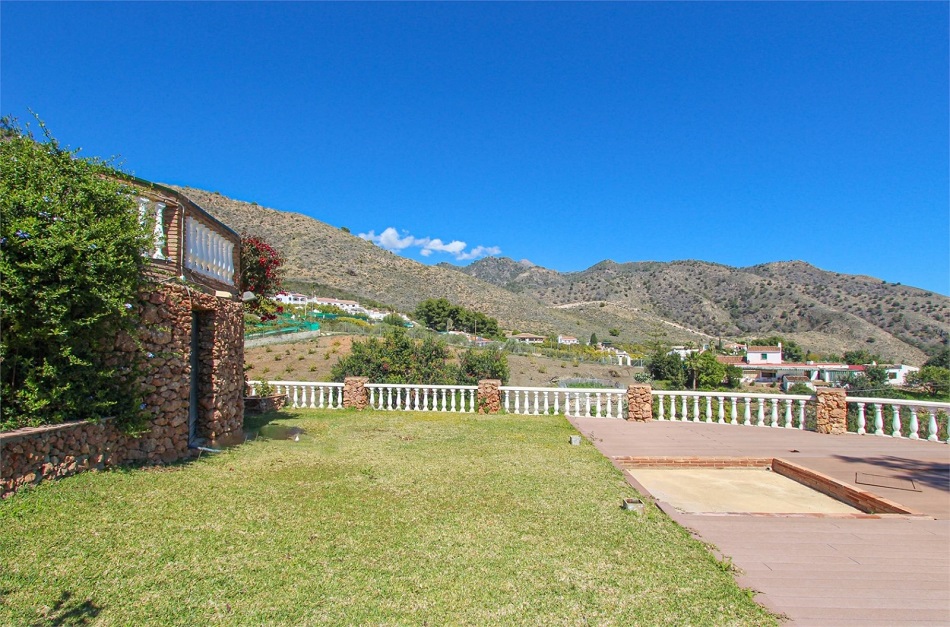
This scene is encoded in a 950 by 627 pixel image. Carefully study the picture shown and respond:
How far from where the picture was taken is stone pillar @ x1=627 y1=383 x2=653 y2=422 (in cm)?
1039

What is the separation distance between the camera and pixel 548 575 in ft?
11.3

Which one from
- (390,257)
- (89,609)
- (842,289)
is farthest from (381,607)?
(842,289)

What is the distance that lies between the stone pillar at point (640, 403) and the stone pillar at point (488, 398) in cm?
282

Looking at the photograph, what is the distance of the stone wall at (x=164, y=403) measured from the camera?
4.38 meters

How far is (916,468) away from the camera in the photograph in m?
6.66

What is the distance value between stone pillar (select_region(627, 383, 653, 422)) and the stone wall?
725cm

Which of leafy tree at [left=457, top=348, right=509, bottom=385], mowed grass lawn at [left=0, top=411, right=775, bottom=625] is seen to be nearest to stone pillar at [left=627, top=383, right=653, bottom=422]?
mowed grass lawn at [left=0, top=411, right=775, bottom=625]

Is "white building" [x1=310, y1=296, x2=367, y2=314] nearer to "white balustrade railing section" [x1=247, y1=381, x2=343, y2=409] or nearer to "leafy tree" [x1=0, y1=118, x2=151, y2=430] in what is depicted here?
"white balustrade railing section" [x1=247, y1=381, x2=343, y2=409]

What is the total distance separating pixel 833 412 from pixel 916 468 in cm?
261

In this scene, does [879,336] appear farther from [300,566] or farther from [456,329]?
[300,566]

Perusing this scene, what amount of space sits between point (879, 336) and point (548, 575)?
73.8 m

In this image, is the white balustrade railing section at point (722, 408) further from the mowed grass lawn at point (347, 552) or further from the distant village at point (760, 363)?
the distant village at point (760, 363)

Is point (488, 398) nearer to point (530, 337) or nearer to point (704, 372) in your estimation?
point (704, 372)

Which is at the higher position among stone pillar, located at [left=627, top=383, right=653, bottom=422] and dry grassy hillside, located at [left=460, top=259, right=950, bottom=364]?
dry grassy hillside, located at [left=460, top=259, right=950, bottom=364]
